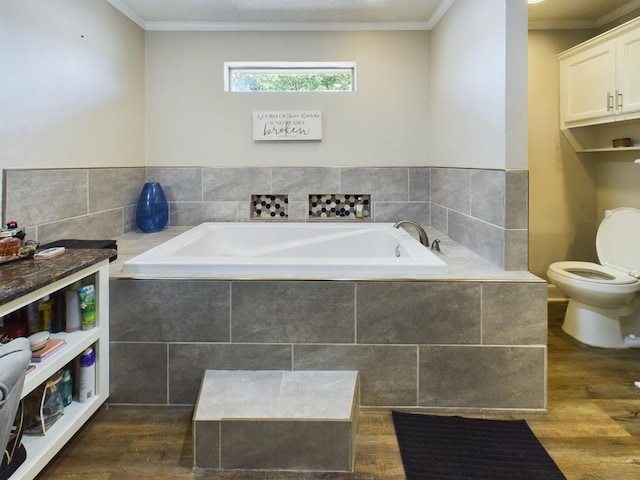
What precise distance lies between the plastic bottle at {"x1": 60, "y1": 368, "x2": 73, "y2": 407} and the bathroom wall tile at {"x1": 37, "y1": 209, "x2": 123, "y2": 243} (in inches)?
32.3

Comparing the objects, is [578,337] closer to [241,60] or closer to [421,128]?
[421,128]

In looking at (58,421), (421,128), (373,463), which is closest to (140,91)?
(421,128)

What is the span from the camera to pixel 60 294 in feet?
5.31

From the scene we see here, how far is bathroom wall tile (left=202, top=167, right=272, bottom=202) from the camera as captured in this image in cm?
327

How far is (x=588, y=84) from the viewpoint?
2.78m

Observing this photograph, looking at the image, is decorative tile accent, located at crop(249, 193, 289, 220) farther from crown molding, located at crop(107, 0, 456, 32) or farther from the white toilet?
the white toilet

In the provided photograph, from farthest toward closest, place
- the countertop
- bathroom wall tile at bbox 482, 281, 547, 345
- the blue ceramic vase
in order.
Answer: the blue ceramic vase, bathroom wall tile at bbox 482, 281, 547, 345, the countertop

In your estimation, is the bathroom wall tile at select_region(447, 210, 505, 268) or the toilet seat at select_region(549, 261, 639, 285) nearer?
the bathroom wall tile at select_region(447, 210, 505, 268)

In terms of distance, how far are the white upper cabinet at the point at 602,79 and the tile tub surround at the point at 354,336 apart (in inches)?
58.9

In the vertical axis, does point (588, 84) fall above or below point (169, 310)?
above

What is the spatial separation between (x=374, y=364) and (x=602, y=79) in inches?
91.5

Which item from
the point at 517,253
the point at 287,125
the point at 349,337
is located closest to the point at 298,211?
the point at 287,125

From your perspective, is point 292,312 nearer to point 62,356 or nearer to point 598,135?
point 62,356

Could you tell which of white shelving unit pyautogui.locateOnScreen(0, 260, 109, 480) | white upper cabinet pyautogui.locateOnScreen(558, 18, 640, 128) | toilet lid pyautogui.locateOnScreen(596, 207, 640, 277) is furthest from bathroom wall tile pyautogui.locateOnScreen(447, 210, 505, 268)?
white shelving unit pyautogui.locateOnScreen(0, 260, 109, 480)
